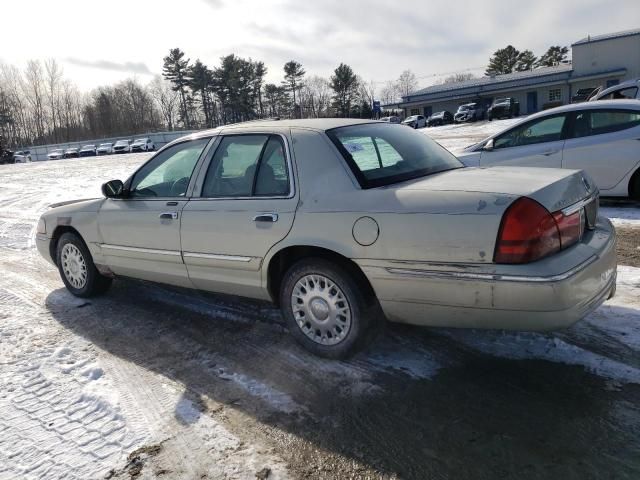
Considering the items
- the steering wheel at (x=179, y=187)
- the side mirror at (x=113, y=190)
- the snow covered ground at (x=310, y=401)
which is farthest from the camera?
the side mirror at (x=113, y=190)

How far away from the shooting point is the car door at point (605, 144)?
6.74 m

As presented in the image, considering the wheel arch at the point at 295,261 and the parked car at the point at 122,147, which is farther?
the parked car at the point at 122,147

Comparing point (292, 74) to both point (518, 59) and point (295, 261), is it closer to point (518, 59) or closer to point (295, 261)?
point (518, 59)

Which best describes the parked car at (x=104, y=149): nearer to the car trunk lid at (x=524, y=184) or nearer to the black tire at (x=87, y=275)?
the black tire at (x=87, y=275)

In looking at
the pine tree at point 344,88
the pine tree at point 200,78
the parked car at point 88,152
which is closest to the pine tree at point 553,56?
the pine tree at point 344,88

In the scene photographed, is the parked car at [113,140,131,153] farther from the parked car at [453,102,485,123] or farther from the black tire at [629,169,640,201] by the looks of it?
the black tire at [629,169,640,201]

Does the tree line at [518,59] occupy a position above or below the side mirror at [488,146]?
above

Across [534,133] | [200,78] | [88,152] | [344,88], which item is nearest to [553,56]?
[344,88]

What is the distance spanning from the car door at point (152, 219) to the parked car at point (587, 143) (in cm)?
499

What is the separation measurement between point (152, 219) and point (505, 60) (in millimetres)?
80851

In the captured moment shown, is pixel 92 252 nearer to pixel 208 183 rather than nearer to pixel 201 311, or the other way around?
pixel 201 311

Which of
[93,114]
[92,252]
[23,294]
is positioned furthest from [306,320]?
[93,114]

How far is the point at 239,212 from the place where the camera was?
143 inches

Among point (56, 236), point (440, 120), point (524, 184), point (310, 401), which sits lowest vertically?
point (310, 401)
